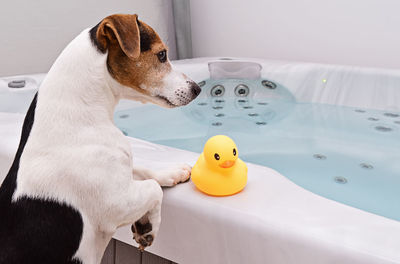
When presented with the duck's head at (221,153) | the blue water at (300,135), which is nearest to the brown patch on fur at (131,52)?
the duck's head at (221,153)

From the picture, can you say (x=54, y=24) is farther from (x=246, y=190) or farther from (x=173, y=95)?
(x=246, y=190)

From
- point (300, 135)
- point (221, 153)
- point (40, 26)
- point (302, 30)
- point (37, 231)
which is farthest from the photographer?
point (302, 30)

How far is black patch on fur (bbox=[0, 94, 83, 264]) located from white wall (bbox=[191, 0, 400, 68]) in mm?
1961

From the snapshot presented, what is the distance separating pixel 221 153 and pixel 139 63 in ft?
0.74

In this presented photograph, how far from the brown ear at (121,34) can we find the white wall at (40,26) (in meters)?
1.55

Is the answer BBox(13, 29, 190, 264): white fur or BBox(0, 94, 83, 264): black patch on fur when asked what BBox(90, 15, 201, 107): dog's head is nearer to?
BBox(13, 29, 190, 264): white fur

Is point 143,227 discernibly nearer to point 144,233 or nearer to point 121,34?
point 144,233

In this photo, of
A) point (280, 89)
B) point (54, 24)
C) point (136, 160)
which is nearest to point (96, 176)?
point (136, 160)

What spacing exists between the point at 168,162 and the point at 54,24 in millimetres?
1630

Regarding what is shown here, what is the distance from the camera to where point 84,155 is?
62 centimetres

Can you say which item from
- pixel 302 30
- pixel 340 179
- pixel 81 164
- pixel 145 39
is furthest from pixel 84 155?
pixel 302 30

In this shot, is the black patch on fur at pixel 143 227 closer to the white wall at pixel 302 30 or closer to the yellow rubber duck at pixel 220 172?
the yellow rubber duck at pixel 220 172

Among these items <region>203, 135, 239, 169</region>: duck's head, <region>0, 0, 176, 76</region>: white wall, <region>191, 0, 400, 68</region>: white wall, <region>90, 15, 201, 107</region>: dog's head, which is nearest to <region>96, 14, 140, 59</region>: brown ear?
<region>90, 15, 201, 107</region>: dog's head

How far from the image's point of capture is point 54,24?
2104 millimetres
